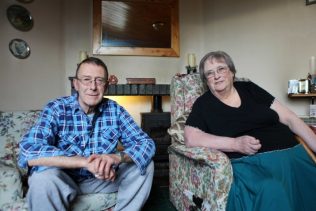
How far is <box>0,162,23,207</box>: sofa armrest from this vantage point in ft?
4.35

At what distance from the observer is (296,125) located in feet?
5.67

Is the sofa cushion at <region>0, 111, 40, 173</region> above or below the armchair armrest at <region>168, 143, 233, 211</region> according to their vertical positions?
above

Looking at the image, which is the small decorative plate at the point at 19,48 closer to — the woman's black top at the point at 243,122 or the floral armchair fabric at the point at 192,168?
the floral armchair fabric at the point at 192,168

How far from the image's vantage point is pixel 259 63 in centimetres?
308

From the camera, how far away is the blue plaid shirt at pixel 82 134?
1.33 metres

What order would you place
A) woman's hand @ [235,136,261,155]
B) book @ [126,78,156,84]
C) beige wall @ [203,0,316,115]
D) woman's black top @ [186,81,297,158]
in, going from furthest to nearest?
book @ [126,78,156,84]
beige wall @ [203,0,316,115]
woman's black top @ [186,81,297,158]
woman's hand @ [235,136,261,155]

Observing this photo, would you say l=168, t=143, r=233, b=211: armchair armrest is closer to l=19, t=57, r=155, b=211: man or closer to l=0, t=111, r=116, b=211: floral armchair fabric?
l=19, t=57, r=155, b=211: man

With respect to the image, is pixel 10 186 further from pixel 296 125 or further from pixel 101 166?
pixel 296 125

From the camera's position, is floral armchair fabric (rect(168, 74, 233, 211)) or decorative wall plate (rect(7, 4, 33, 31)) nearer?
floral armchair fabric (rect(168, 74, 233, 211))

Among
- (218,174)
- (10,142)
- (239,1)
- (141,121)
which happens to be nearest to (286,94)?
(239,1)

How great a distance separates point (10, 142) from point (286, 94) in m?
A: 2.35

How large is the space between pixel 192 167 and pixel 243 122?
14.6 inches

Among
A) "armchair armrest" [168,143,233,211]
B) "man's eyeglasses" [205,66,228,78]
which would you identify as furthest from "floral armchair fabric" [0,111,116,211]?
"man's eyeglasses" [205,66,228,78]

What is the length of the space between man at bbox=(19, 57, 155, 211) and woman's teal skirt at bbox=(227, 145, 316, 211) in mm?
423
